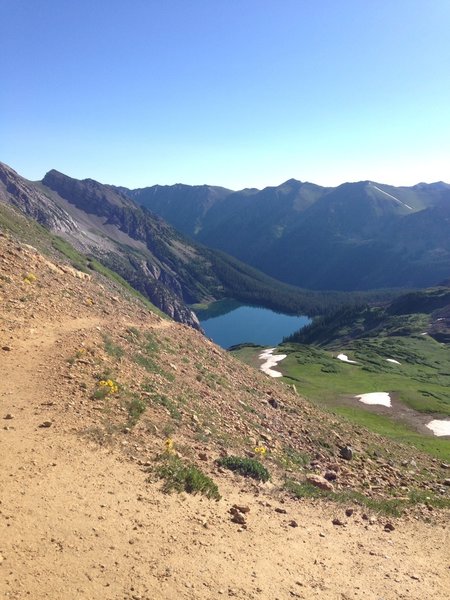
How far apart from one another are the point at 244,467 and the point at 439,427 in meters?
51.0

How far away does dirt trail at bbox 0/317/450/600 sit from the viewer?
34.8 ft

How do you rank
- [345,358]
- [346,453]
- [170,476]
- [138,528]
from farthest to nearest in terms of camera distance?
1. [345,358]
2. [346,453]
3. [170,476]
4. [138,528]

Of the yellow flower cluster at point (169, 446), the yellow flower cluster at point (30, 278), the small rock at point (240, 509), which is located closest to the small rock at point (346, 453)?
the small rock at point (240, 509)

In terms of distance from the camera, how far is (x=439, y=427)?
59.7 meters

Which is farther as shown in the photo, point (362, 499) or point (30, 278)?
point (30, 278)

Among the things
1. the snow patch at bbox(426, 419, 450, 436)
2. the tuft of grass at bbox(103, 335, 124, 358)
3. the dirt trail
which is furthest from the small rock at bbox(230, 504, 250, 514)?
the snow patch at bbox(426, 419, 450, 436)

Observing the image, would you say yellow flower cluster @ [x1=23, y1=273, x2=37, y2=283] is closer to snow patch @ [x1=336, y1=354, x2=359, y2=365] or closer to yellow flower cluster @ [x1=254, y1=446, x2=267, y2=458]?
yellow flower cluster @ [x1=254, y1=446, x2=267, y2=458]

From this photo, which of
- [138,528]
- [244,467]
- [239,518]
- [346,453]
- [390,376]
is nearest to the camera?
[138,528]

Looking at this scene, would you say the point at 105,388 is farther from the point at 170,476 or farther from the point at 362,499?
the point at 362,499

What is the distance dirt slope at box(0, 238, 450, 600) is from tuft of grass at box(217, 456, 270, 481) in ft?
1.87

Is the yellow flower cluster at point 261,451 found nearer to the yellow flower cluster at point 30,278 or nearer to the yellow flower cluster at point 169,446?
the yellow flower cluster at point 169,446

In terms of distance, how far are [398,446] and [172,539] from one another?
92.8 ft

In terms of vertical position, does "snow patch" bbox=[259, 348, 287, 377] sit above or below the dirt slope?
below

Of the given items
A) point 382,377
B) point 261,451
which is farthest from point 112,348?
point 382,377
